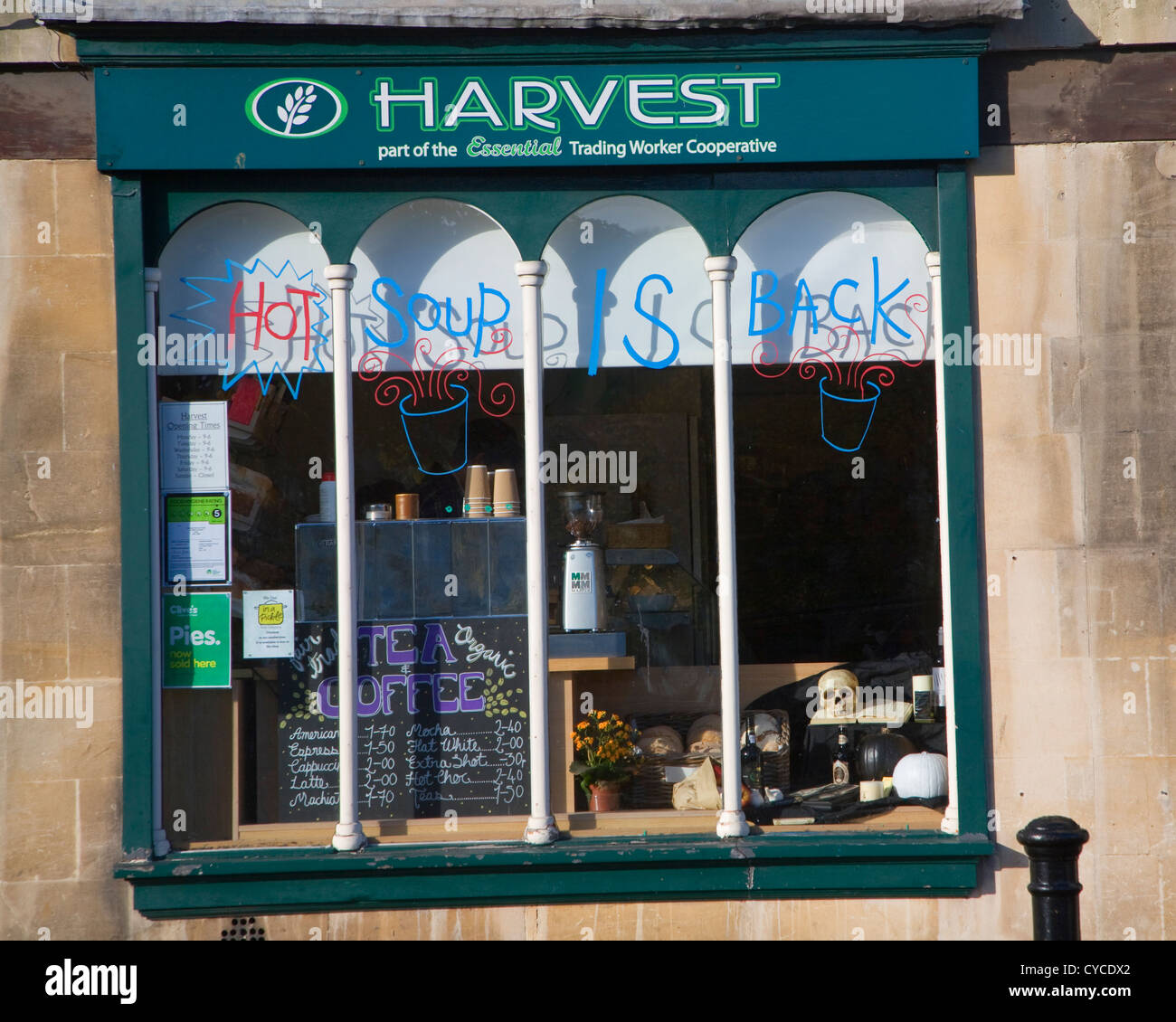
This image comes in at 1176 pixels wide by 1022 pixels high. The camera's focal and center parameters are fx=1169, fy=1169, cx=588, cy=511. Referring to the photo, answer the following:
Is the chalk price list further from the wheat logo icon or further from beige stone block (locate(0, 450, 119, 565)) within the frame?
the wheat logo icon

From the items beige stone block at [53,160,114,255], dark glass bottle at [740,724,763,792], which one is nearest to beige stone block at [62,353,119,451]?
beige stone block at [53,160,114,255]

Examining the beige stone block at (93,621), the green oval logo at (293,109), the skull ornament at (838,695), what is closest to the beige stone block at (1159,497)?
the skull ornament at (838,695)

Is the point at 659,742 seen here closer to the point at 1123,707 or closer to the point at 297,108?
the point at 1123,707

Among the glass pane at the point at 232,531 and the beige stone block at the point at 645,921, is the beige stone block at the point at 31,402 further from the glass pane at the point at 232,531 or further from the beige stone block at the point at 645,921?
the beige stone block at the point at 645,921

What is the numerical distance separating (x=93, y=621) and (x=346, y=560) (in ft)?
4.12

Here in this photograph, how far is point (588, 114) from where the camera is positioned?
5777 mm

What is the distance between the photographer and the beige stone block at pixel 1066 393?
19.2ft

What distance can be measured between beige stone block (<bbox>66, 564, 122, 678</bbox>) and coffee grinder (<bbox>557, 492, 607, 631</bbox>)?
2.24 meters

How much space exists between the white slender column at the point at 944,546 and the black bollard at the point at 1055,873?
6.05 feet

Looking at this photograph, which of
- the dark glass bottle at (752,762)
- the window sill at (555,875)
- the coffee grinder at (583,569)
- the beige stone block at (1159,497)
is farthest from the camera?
the coffee grinder at (583,569)

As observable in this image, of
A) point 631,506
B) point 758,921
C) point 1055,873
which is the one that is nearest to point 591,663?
point 631,506
